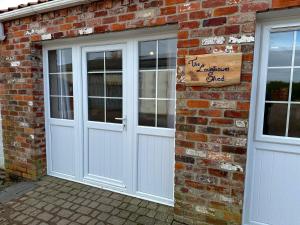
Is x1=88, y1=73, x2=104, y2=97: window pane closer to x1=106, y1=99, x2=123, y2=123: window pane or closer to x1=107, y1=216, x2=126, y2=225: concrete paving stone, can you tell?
x1=106, y1=99, x2=123, y2=123: window pane

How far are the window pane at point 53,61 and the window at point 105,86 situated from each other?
2.02 feet

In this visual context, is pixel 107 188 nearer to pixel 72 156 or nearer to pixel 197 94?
pixel 72 156

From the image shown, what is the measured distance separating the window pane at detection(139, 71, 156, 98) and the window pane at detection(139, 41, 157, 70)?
85 mm

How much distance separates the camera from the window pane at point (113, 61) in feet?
9.12

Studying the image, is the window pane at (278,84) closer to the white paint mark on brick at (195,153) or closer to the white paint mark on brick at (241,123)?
the white paint mark on brick at (241,123)

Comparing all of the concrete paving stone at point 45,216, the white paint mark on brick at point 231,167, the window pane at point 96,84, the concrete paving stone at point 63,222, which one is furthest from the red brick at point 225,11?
the concrete paving stone at point 45,216

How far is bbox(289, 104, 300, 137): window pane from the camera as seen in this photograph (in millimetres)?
1978

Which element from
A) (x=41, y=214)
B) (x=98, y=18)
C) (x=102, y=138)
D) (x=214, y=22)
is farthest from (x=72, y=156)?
(x=214, y=22)

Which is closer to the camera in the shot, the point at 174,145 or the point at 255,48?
the point at 255,48

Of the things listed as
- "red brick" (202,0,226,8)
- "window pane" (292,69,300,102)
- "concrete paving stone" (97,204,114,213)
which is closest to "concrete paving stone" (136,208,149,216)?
"concrete paving stone" (97,204,114,213)

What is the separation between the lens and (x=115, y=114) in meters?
2.91

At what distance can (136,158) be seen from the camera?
9.22 feet

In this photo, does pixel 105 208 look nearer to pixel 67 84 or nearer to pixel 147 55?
pixel 67 84

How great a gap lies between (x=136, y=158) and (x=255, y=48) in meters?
1.86
